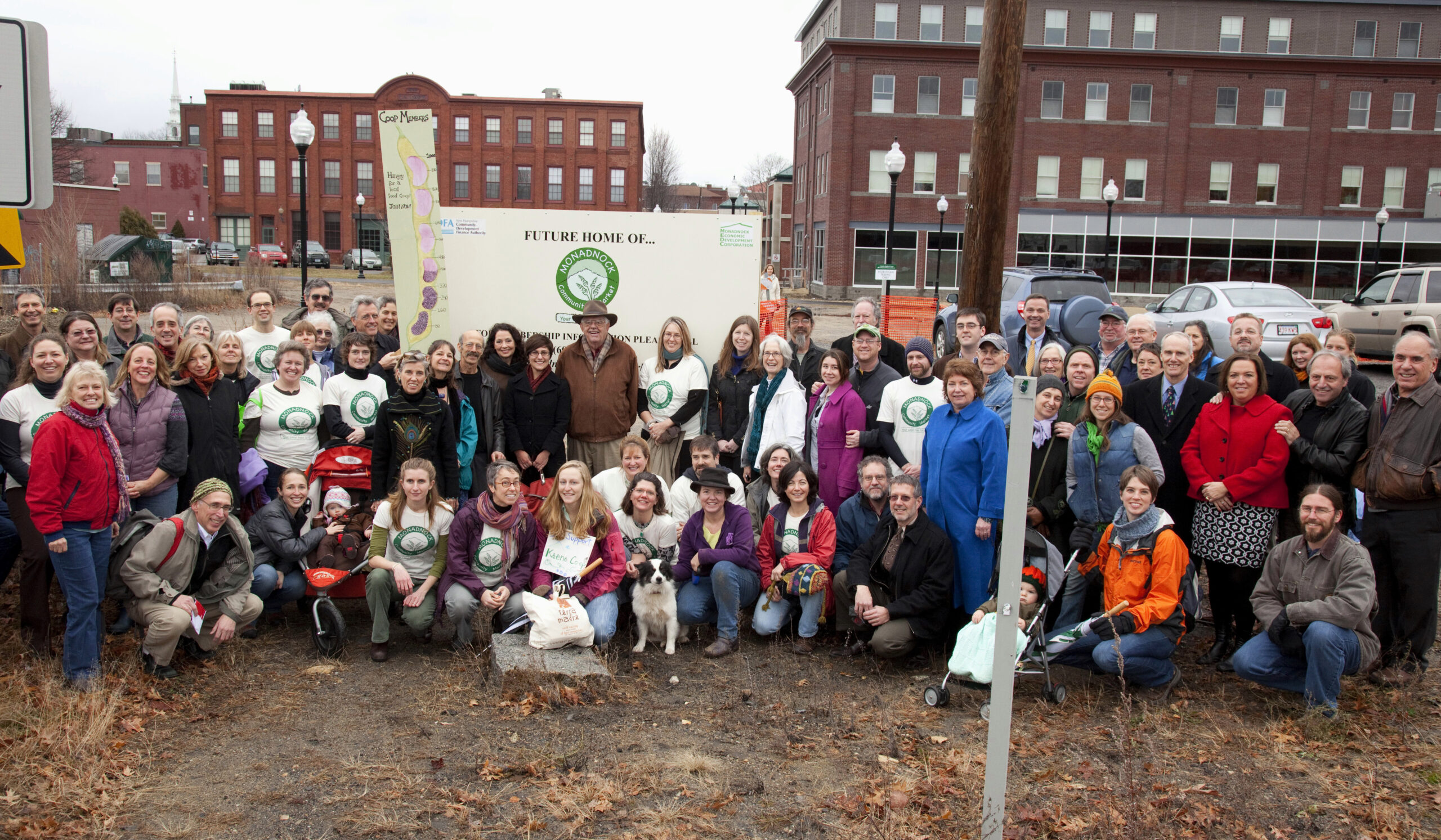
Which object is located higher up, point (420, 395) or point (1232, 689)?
point (420, 395)

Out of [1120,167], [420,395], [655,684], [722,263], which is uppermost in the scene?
[1120,167]

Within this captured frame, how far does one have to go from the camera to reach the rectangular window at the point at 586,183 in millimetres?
63219

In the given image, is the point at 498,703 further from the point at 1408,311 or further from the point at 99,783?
the point at 1408,311

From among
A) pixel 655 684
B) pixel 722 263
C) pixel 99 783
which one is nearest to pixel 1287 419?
pixel 655 684

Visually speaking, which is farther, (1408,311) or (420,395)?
(1408,311)

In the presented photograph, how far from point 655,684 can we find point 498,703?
93 cm

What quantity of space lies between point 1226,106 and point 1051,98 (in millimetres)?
Answer: 7906

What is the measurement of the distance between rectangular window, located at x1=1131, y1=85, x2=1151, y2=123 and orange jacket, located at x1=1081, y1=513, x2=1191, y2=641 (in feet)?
140

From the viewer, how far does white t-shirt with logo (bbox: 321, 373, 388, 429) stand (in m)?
6.93

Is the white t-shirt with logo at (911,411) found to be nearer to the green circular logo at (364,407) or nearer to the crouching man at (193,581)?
the green circular logo at (364,407)

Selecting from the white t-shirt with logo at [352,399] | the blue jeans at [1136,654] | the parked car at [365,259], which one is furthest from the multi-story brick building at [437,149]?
the blue jeans at [1136,654]

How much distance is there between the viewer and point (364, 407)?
696 centimetres

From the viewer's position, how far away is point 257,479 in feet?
21.4

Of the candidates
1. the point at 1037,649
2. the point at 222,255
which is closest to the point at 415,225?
the point at 1037,649
